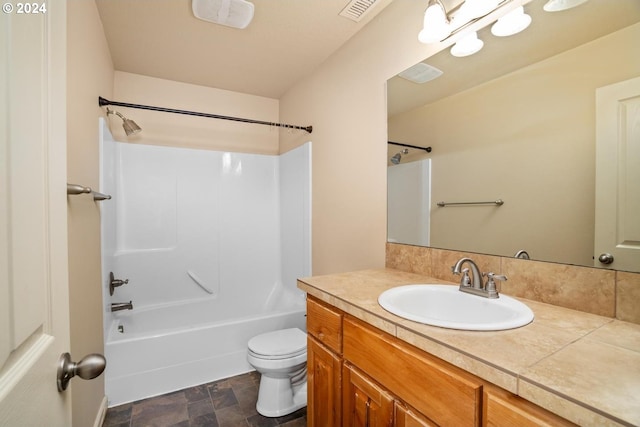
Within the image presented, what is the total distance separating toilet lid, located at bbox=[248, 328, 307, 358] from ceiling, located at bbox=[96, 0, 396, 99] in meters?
2.07

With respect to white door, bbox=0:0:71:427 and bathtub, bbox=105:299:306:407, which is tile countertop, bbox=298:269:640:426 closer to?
white door, bbox=0:0:71:427

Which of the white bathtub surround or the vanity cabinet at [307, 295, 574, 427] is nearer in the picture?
the vanity cabinet at [307, 295, 574, 427]

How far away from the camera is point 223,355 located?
2.21 metres

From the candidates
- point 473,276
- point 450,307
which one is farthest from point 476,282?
point 450,307

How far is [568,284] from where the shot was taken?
38.7 inches

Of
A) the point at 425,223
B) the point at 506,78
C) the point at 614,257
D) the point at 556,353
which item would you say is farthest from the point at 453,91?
the point at 556,353

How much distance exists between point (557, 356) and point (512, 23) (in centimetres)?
119

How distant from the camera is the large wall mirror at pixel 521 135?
951 millimetres

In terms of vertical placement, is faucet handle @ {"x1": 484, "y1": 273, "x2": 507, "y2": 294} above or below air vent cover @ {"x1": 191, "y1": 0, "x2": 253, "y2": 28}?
below

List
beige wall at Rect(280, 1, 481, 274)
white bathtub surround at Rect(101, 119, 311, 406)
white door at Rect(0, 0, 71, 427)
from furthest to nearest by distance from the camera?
white bathtub surround at Rect(101, 119, 311, 406)
beige wall at Rect(280, 1, 481, 274)
white door at Rect(0, 0, 71, 427)

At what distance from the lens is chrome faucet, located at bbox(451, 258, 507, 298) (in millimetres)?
1072

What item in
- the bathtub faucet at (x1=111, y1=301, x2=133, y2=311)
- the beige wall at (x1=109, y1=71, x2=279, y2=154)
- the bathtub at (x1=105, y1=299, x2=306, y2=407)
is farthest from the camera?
Result: the beige wall at (x1=109, y1=71, x2=279, y2=154)

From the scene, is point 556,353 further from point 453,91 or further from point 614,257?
point 453,91

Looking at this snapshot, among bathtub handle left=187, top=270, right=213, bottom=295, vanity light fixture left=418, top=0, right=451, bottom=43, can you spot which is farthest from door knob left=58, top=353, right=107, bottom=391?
bathtub handle left=187, top=270, right=213, bottom=295
